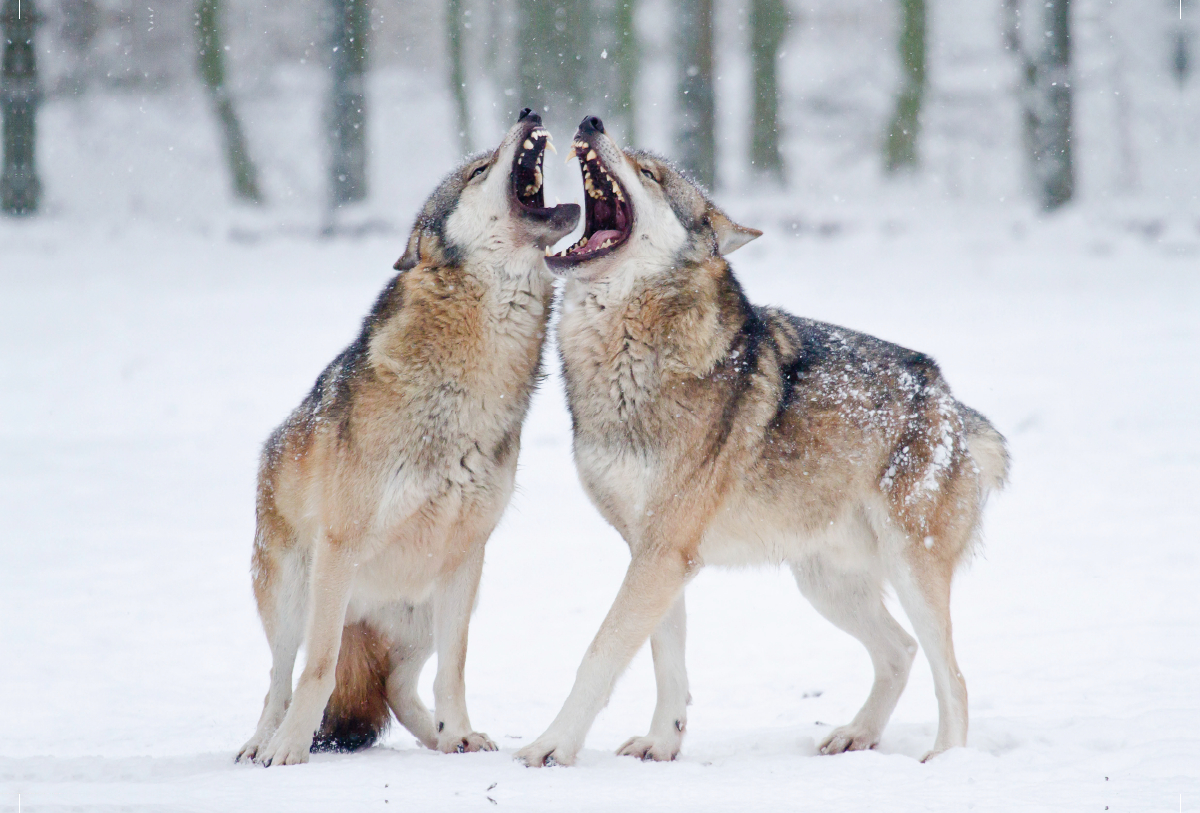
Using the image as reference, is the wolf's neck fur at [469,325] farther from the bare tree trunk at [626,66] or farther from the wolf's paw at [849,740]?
the bare tree trunk at [626,66]

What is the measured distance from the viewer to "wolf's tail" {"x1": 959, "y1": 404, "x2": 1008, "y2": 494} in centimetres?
463

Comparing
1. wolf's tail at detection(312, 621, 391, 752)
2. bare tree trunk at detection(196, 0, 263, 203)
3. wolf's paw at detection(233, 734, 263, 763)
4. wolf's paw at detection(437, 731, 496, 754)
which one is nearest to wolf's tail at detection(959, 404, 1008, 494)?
wolf's paw at detection(437, 731, 496, 754)

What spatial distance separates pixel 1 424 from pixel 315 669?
821 centimetres

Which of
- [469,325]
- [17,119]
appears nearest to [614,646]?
[469,325]

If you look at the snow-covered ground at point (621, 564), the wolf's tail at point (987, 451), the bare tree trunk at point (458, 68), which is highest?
the bare tree trunk at point (458, 68)

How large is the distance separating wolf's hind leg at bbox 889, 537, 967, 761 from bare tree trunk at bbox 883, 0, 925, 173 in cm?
1489

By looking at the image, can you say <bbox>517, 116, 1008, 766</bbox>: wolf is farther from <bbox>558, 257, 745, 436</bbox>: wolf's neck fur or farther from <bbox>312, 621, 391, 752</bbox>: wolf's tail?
<bbox>312, 621, 391, 752</bbox>: wolf's tail

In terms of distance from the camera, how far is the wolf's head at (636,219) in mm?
4113

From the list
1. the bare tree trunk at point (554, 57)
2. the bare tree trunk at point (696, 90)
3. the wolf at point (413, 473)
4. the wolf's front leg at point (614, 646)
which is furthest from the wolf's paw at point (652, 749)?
the bare tree trunk at point (554, 57)

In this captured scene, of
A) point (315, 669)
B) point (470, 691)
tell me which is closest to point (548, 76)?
point (470, 691)

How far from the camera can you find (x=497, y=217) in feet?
13.7

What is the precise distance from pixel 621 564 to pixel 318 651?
3721 mm

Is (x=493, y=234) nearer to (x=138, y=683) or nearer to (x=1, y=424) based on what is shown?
(x=138, y=683)

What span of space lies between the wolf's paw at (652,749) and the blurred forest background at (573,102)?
41.2ft
